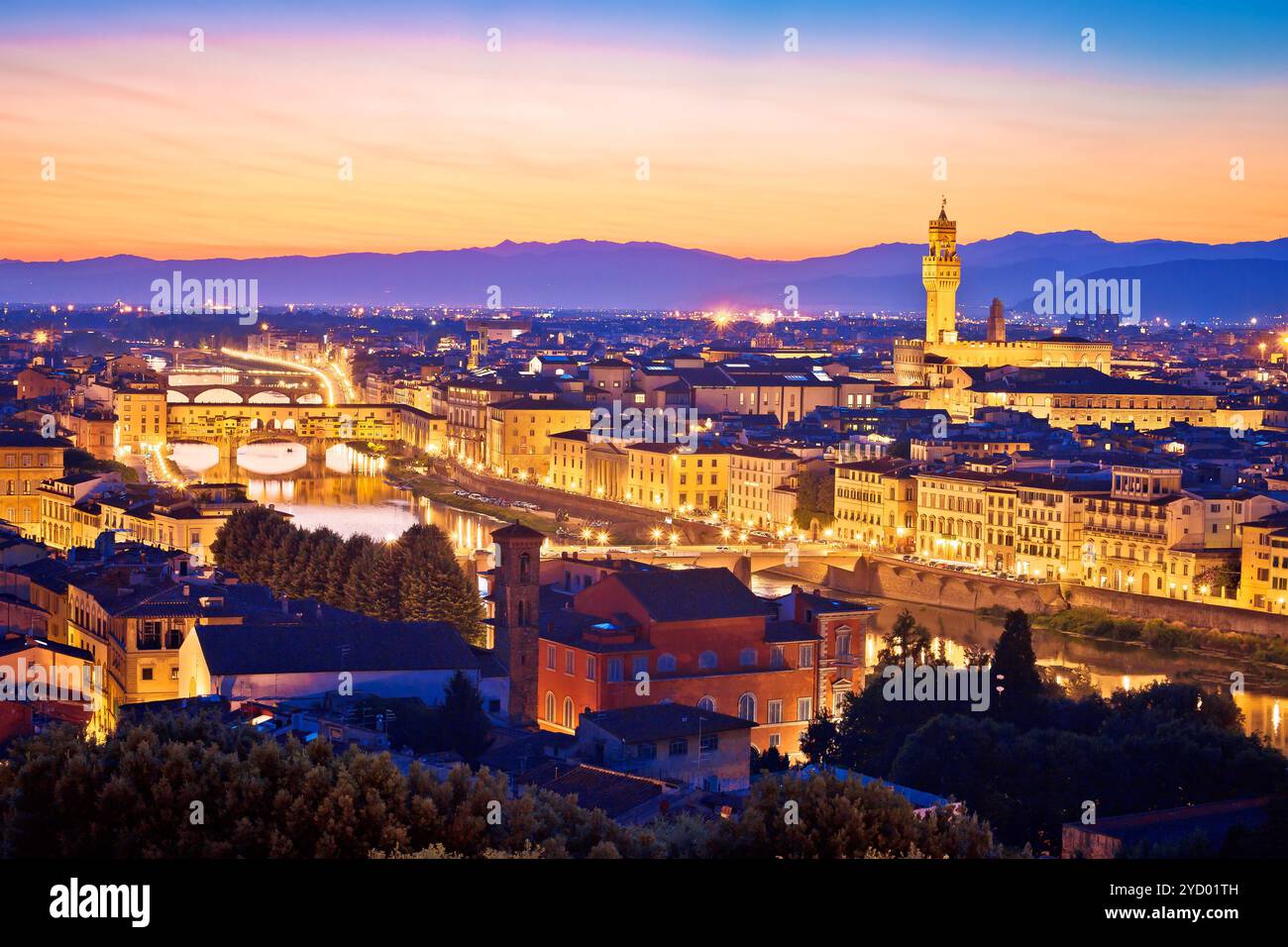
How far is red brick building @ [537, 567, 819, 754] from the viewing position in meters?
10.1

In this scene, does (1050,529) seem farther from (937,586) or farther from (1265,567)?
(1265,567)

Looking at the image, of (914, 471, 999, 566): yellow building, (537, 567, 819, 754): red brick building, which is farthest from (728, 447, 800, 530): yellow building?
(537, 567, 819, 754): red brick building

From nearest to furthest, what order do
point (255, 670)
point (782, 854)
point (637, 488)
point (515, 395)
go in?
point (782, 854), point (255, 670), point (637, 488), point (515, 395)

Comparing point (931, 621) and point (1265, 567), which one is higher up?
point (1265, 567)

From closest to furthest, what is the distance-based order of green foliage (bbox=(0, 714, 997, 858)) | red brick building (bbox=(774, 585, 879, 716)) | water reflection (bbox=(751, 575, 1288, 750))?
green foliage (bbox=(0, 714, 997, 858)), red brick building (bbox=(774, 585, 879, 716)), water reflection (bbox=(751, 575, 1288, 750))

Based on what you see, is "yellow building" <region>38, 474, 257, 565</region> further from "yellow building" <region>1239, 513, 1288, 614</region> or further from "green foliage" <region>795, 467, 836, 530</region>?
"yellow building" <region>1239, 513, 1288, 614</region>

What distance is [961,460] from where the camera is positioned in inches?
856

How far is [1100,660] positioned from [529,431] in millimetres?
16200

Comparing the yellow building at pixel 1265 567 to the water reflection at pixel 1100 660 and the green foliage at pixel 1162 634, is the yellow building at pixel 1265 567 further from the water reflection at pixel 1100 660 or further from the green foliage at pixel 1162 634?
the water reflection at pixel 1100 660

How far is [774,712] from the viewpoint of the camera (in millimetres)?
10477

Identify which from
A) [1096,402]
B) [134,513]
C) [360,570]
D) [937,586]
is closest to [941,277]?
[1096,402]

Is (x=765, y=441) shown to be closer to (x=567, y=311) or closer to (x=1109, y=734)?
(x=1109, y=734)

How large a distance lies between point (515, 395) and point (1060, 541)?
15.2m
